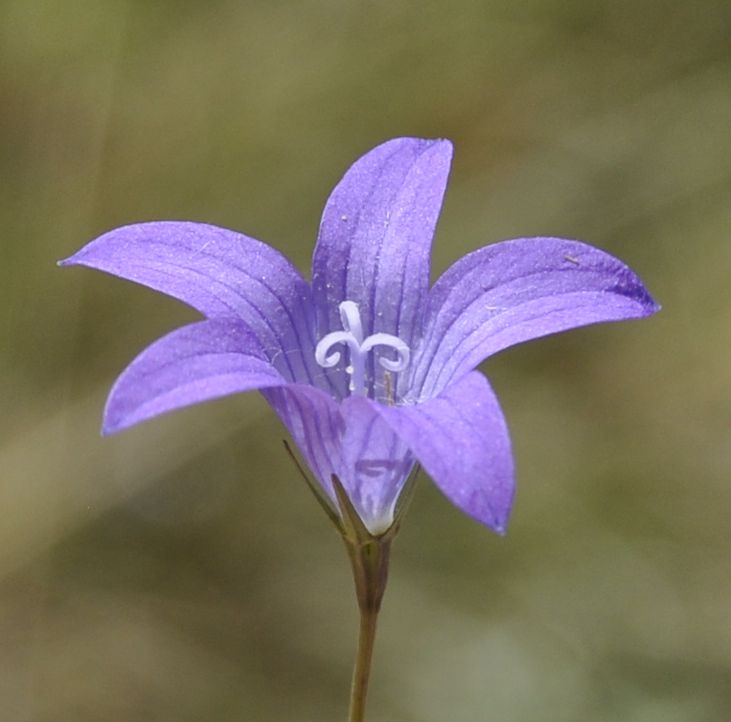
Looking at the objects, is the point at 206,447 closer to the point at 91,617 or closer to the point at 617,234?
the point at 91,617

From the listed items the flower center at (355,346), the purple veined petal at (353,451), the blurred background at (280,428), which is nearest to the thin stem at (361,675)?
the purple veined petal at (353,451)

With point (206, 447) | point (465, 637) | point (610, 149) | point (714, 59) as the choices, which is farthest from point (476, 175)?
point (465, 637)

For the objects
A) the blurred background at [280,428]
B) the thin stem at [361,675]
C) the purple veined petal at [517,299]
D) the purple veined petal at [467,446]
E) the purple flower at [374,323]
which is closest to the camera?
the purple veined petal at [467,446]

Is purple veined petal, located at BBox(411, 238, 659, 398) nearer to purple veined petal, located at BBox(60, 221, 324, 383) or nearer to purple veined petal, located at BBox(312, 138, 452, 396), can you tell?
purple veined petal, located at BBox(312, 138, 452, 396)

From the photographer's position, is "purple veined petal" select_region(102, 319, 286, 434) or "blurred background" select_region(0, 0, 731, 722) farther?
"blurred background" select_region(0, 0, 731, 722)

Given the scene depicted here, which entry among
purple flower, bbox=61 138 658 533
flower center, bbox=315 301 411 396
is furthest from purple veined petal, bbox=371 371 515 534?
flower center, bbox=315 301 411 396

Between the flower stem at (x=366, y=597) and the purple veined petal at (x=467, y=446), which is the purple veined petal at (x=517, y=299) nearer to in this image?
the purple veined petal at (x=467, y=446)
